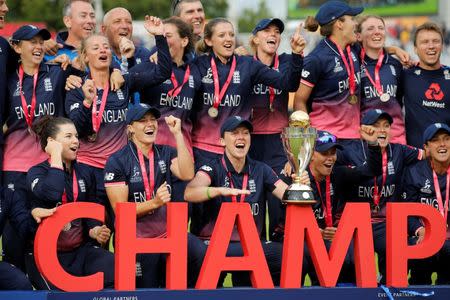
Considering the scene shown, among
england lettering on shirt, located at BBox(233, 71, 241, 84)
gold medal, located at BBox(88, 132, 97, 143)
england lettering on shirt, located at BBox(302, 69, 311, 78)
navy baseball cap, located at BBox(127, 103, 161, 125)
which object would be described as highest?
england lettering on shirt, located at BBox(302, 69, 311, 78)

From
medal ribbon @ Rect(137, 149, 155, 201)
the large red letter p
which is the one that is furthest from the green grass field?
medal ribbon @ Rect(137, 149, 155, 201)

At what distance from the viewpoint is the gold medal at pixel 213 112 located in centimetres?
1030

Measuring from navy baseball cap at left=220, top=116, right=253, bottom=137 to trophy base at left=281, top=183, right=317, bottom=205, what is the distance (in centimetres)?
75

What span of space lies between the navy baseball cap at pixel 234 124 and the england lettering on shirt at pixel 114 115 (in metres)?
0.80

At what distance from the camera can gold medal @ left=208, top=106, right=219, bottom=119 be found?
405 inches

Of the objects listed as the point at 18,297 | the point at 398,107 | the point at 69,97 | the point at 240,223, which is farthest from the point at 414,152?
the point at 18,297

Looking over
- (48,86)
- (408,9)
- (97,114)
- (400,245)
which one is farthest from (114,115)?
(408,9)

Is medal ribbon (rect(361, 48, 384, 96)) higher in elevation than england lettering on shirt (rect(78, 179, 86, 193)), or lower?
higher

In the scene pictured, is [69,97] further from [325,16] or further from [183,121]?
[325,16]

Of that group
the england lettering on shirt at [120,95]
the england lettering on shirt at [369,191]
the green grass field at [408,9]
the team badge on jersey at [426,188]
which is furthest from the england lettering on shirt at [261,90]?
the green grass field at [408,9]

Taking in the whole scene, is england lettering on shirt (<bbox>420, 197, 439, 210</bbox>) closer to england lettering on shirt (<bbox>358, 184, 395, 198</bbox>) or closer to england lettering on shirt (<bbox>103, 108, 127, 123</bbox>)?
england lettering on shirt (<bbox>358, 184, 395, 198</bbox>)

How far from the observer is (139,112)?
9375mm

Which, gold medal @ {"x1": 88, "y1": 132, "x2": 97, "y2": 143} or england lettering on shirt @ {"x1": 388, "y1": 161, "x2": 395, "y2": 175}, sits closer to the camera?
gold medal @ {"x1": 88, "y1": 132, "x2": 97, "y2": 143}

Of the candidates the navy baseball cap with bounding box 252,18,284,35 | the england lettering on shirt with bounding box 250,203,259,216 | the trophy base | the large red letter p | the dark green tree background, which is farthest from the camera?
the dark green tree background
